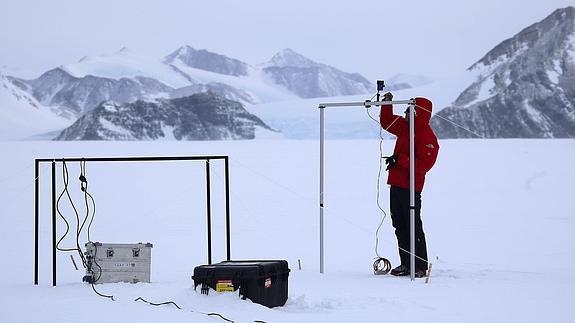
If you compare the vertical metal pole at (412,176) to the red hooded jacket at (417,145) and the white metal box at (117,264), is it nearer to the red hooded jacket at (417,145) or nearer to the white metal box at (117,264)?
the red hooded jacket at (417,145)

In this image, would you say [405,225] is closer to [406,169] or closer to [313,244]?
[406,169]

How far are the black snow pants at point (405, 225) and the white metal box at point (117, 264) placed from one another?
1.94 metres

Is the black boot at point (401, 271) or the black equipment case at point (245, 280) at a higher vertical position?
the black equipment case at point (245, 280)

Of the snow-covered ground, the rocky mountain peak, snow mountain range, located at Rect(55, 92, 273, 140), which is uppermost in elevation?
the rocky mountain peak

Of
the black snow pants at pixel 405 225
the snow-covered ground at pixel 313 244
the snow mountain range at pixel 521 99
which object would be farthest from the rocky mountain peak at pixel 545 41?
the black snow pants at pixel 405 225

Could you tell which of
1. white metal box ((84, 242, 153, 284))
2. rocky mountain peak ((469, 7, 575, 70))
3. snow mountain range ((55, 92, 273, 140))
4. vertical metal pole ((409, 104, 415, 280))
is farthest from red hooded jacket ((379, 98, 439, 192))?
rocky mountain peak ((469, 7, 575, 70))

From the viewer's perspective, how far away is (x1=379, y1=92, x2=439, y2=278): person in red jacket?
6.05 m

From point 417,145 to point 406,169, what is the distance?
0.68 ft

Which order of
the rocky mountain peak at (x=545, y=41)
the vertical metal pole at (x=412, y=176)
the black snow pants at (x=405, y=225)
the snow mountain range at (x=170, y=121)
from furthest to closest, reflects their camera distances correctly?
1. the rocky mountain peak at (x=545, y=41)
2. the snow mountain range at (x=170, y=121)
3. the black snow pants at (x=405, y=225)
4. the vertical metal pole at (x=412, y=176)

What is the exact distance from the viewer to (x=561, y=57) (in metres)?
180

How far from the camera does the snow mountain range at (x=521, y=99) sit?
530 feet

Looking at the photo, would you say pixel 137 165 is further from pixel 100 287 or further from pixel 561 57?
pixel 561 57

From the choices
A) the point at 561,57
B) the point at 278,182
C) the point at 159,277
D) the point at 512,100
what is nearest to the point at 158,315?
the point at 159,277

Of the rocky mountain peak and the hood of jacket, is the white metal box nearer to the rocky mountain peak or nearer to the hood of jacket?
the hood of jacket
